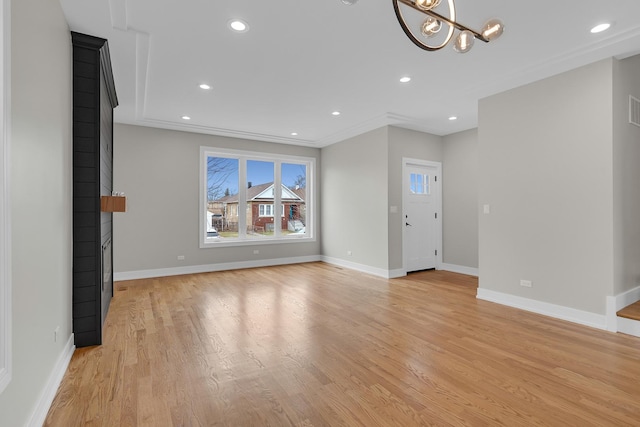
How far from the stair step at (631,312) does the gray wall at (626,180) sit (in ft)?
0.55

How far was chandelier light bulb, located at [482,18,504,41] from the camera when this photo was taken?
6.04 ft

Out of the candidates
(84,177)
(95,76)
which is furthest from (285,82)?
(84,177)

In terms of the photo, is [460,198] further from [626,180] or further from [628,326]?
[628,326]

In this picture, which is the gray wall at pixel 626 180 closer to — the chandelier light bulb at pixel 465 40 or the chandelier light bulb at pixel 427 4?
the chandelier light bulb at pixel 465 40

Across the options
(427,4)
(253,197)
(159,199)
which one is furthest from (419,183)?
(159,199)

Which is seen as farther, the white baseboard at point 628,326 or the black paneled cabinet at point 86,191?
the white baseboard at point 628,326

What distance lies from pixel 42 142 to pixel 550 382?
3655mm

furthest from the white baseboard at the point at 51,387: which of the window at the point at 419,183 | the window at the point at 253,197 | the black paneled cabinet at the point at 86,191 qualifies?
the window at the point at 419,183

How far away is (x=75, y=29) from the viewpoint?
8.80ft

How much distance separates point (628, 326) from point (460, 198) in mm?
3387

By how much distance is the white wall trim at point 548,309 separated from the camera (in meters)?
3.16

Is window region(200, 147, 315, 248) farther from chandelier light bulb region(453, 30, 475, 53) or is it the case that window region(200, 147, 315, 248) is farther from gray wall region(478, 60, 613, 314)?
chandelier light bulb region(453, 30, 475, 53)

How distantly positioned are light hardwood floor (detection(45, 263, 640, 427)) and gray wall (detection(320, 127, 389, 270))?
1.94 m

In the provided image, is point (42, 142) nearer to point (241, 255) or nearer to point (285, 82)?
point (285, 82)
